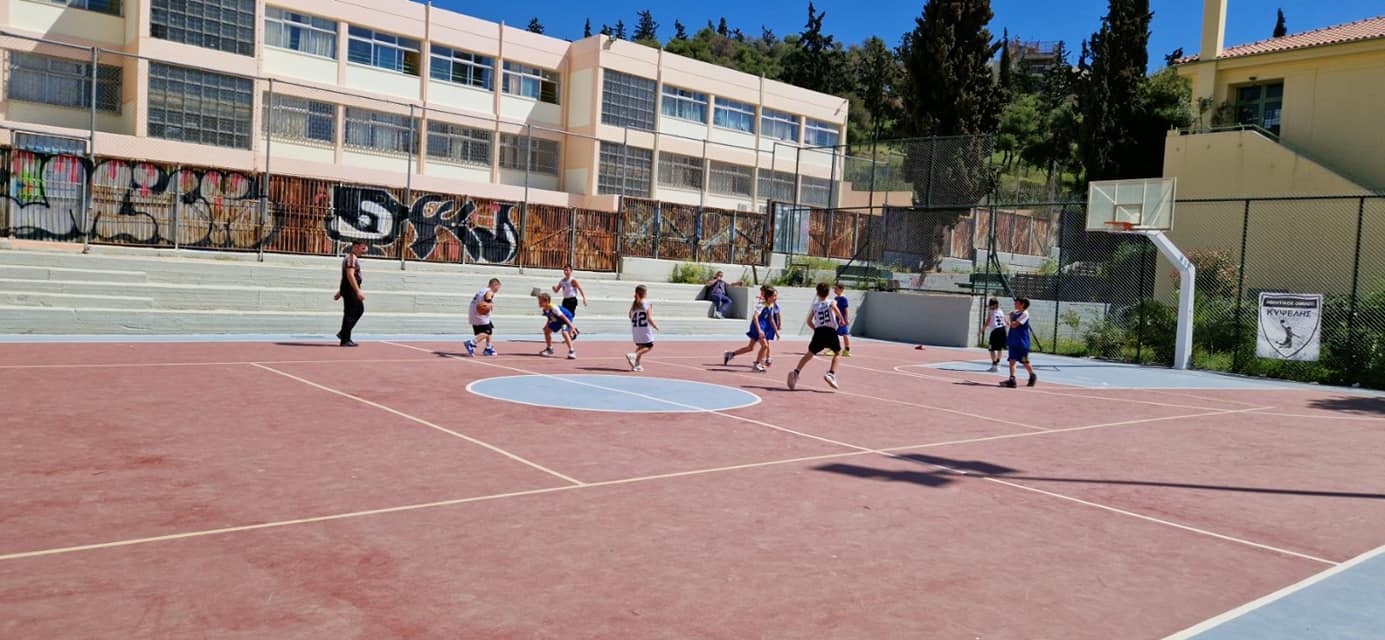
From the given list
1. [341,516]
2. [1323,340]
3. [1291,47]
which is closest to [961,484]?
[341,516]

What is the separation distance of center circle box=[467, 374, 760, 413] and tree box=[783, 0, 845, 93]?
77146 millimetres

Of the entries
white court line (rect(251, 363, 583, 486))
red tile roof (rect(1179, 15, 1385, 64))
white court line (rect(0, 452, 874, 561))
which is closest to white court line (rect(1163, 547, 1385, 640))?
white court line (rect(0, 452, 874, 561))

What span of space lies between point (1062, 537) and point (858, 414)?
18.2ft

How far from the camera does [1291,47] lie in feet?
107

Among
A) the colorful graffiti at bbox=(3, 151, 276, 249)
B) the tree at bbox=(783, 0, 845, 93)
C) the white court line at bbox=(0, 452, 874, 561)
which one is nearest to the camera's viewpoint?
the white court line at bbox=(0, 452, 874, 561)

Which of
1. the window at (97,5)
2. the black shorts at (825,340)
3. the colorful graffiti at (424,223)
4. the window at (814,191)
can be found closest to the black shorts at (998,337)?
the black shorts at (825,340)

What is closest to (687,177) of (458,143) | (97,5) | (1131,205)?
(458,143)

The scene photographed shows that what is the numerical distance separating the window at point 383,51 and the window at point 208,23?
15.9 feet

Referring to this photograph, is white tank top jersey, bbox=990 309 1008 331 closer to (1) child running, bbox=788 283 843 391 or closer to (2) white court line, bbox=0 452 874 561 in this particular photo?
(1) child running, bbox=788 283 843 391

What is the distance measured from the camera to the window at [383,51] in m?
40.4

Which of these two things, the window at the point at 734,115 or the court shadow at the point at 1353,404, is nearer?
the court shadow at the point at 1353,404

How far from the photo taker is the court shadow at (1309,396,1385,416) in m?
15.0

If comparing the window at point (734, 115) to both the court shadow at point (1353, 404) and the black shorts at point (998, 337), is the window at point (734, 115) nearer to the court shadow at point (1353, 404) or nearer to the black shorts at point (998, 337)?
the black shorts at point (998, 337)

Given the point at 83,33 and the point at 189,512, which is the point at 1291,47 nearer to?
the point at 189,512
